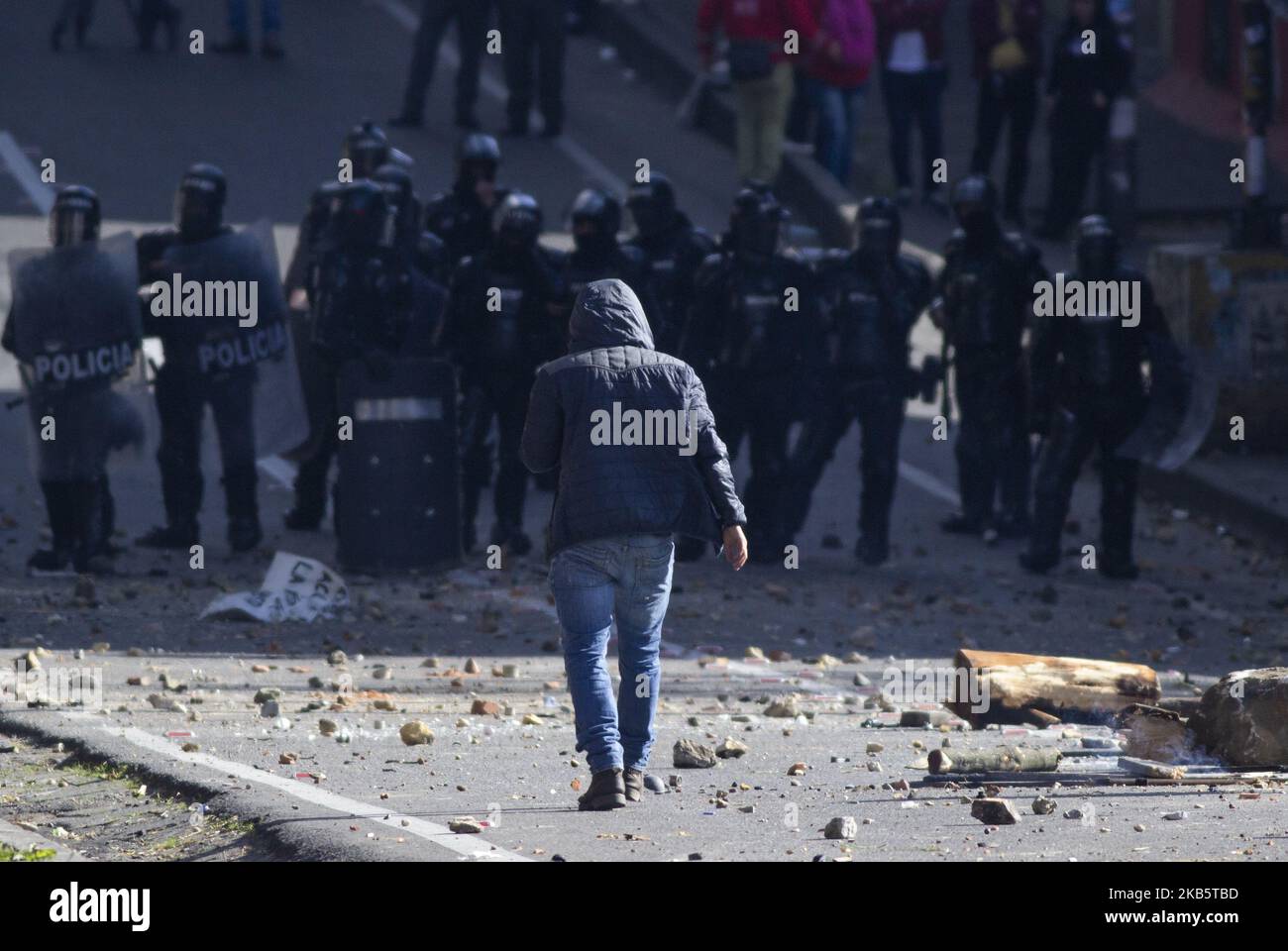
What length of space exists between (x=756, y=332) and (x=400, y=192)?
2.06 metres

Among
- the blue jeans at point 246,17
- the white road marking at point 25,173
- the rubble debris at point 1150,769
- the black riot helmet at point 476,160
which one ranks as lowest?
the rubble debris at point 1150,769

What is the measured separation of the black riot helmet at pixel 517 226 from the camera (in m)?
12.9

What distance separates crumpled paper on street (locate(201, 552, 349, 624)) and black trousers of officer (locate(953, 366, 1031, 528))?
3.84 metres

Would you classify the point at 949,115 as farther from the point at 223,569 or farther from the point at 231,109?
the point at 223,569

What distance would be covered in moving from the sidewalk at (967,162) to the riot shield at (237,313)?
5557 mm

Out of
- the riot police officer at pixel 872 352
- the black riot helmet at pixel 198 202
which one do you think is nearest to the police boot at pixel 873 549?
the riot police officer at pixel 872 352

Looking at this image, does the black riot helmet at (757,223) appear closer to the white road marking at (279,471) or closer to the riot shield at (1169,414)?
the riot shield at (1169,414)

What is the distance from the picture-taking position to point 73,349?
1189cm

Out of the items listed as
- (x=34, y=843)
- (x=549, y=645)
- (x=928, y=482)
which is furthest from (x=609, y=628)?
(x=928, y=482)

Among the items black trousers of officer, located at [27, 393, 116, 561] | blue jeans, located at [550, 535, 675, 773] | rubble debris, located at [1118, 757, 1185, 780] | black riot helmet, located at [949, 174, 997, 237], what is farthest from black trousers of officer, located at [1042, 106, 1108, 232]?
blue jeans, located at [550, 535, 675, 773]

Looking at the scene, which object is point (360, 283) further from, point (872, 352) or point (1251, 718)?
point (1251, 718)

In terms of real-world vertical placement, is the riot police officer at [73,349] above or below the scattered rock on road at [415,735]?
above

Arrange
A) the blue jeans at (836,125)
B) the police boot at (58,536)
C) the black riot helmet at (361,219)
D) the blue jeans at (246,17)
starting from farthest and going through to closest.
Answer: the blue jeans at (246,17), the blue jeans at (836,125), the black riot helmet at (361,219), the police boot at (58,536)
